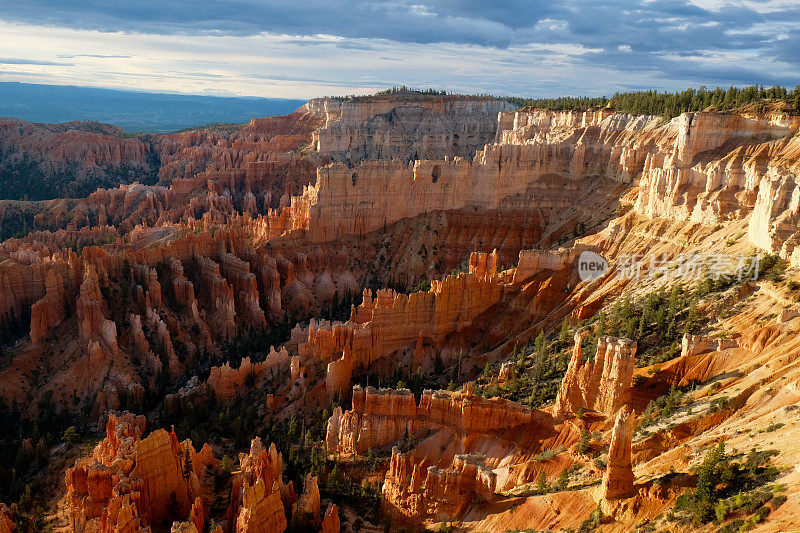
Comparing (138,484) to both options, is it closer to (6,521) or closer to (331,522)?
(6,521)

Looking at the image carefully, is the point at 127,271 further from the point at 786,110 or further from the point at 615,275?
the point at 786,110

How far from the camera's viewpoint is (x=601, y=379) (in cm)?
3134

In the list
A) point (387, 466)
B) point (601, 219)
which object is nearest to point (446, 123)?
point (601, 219)

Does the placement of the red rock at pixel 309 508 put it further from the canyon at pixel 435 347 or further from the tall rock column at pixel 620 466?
the tall rock column at pixel 620 466

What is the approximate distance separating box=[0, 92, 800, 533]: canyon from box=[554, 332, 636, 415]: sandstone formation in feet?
0.39

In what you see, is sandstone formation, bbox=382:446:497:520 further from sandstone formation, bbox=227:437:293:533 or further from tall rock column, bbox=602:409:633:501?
tall rock column, bbox=602:409:633:501

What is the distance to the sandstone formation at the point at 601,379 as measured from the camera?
99.5 ft

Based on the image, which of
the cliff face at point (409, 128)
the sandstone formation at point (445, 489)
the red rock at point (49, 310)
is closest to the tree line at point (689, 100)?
the cliff face at point (409, 128)

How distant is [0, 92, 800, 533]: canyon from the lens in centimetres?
2730

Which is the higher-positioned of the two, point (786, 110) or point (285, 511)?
point (786, 110)

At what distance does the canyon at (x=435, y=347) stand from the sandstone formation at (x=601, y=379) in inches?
4.6

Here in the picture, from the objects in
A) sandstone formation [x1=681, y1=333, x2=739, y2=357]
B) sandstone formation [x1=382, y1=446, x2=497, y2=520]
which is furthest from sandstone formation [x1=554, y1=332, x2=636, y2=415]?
sandstone formation [x1=382, y1=446, x2=497, y2=520]

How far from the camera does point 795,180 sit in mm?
38844

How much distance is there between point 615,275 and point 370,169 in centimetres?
3539
